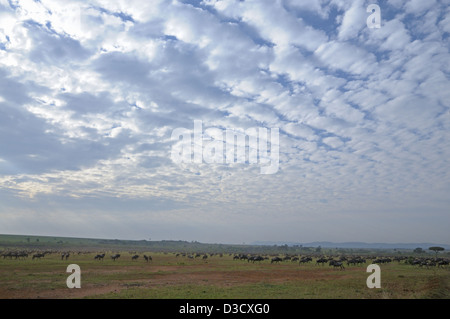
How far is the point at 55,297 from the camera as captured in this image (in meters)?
20.5
